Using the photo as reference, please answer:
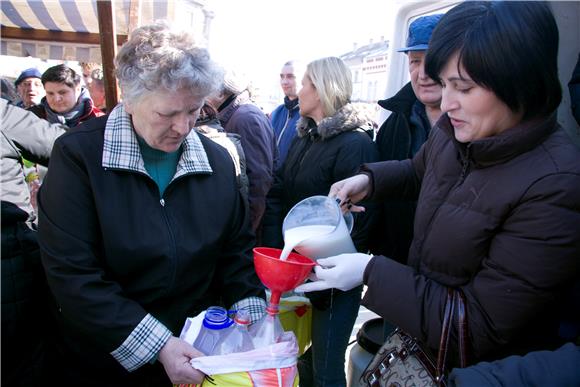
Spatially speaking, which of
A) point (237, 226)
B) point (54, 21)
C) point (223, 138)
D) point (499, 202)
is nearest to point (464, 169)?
point (499, 202)

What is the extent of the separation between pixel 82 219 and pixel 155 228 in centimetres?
23

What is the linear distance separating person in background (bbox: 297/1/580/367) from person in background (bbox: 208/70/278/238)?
5.31 feet

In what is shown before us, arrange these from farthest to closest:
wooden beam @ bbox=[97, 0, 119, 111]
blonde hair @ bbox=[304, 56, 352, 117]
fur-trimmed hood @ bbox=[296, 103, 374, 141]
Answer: blonde hair @ bbox=[304, 56, 352, 117] → fur-trimmed hood @ bbox=[296, 103, 374, 141] → wooden beam @ bbox=[97, 0, 119, 111]

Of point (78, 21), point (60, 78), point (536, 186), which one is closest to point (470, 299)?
point (536, 186)

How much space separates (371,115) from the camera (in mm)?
Answer: 2602

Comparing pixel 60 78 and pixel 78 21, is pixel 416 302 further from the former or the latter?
pixel 78 21

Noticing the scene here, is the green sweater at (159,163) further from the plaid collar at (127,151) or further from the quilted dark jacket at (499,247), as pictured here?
the quilted dark jacket at (499,247)

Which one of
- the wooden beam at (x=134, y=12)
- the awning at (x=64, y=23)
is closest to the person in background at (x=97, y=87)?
the awning at (x=64, y=23)

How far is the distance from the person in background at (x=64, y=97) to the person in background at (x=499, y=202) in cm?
362

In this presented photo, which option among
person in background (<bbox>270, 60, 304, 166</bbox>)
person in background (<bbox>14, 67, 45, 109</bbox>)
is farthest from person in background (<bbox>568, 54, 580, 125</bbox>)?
person in background (<bbox>14, 67, 45, 109</bbox>)

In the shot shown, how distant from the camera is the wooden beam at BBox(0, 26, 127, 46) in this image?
4.63m

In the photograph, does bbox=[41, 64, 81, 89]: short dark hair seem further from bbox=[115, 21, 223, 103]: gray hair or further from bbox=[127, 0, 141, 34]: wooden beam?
bbox=[115, 21, 223, 103]: gray hair

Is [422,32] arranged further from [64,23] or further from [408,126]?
[64,23]

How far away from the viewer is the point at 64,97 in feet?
12.7
